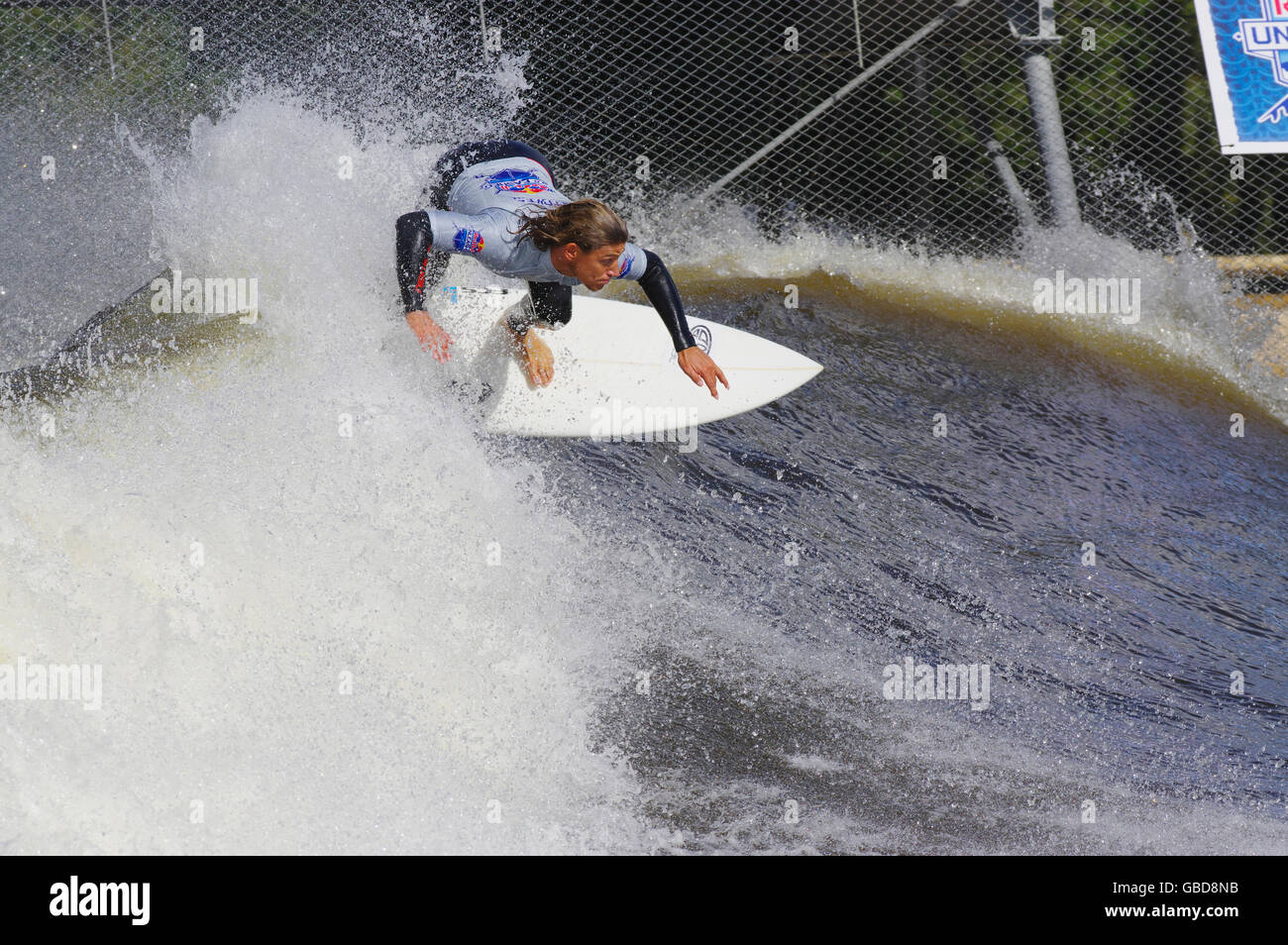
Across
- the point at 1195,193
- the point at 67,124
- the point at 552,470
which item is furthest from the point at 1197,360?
the point at 67,124

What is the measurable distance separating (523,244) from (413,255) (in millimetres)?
357

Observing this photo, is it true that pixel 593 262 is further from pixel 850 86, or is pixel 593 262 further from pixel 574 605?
pixel 850 86

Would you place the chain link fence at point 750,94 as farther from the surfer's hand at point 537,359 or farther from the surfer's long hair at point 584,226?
the surfer's long hair at point 584,226

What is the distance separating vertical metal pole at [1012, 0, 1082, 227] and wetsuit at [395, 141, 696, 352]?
130 inches

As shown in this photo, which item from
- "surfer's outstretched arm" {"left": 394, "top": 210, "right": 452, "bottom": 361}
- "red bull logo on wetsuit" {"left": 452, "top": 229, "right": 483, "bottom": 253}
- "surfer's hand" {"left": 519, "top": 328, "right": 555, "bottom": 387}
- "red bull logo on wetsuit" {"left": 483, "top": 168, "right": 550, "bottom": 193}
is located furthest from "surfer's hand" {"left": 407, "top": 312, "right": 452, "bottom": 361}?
"surfer's hand" {"left": 519, "top": 328, "right": 555, "bottom": 387}

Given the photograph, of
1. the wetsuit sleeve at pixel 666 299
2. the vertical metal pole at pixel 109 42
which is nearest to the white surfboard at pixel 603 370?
the wetsuit sleeve at pixel 666 299

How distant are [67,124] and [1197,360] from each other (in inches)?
238

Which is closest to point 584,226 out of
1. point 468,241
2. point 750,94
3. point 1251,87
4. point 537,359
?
point 468,241

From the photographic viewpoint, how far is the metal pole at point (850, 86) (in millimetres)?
6082

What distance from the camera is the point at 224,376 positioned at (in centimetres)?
398

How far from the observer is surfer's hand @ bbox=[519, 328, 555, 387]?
166 inches

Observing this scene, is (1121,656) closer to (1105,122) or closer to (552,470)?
(552,470)

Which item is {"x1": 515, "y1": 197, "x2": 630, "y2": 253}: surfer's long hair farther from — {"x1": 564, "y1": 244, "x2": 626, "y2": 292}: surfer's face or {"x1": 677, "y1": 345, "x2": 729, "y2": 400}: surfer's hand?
{"x1": 677, "y1": 345, "x2": 729, "y2": 400}: surfer's hand

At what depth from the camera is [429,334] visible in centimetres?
317
